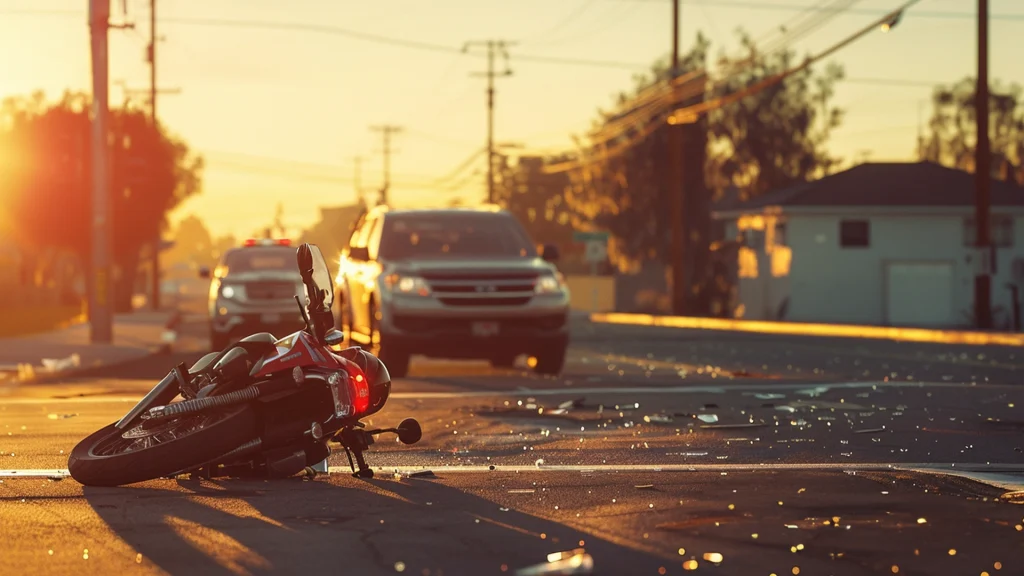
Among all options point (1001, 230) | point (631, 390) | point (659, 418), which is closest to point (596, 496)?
point (659, 418)

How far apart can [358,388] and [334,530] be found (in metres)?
1.69

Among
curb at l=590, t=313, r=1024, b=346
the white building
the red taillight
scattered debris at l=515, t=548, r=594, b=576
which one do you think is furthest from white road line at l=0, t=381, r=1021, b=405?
the white building

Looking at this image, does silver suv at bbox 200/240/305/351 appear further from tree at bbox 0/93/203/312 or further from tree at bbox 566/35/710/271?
tree at bbox 566/35/710/271

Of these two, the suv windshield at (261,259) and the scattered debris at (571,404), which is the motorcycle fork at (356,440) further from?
the suv windshield at (261,259)

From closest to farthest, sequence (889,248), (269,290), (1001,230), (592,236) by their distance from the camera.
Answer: (269,290)
(1001,230)
(889,248)
(592,236)

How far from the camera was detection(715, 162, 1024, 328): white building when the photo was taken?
6097 cm

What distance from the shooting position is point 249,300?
93.8ft

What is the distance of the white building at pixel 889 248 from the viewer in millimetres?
60969

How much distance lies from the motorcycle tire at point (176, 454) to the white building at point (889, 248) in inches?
2082

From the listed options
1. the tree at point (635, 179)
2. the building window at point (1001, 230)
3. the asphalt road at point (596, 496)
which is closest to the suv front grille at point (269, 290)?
the asphalt road at point (596, 496)

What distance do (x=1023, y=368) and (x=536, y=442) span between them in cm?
1249

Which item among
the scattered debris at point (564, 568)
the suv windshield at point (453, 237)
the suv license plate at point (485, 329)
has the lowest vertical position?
the scattered debris at point (564, 568)

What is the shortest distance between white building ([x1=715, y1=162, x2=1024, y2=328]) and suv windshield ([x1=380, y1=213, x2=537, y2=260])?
41.0 m

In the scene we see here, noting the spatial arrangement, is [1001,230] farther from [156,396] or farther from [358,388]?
[156,396]
